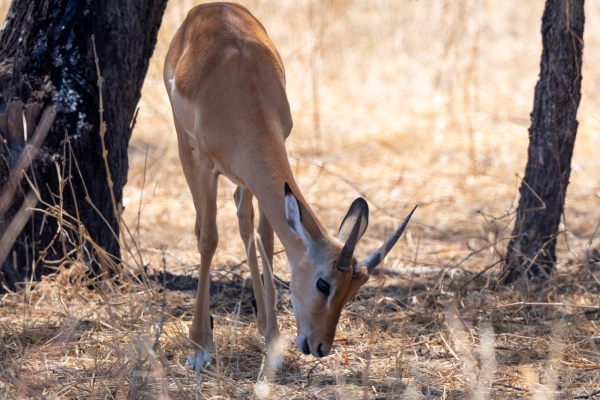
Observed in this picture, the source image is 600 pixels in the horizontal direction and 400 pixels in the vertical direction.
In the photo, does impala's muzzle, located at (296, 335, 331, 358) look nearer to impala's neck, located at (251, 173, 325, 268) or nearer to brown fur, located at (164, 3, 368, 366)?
brown fur, located at (164, 3, 368, 366)

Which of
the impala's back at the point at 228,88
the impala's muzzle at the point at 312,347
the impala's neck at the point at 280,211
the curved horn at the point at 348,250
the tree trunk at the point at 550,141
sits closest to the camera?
the curved horn at the point at 348,250

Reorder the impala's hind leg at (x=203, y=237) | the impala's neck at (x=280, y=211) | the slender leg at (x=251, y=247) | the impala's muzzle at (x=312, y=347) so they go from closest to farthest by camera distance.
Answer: the impala's muzzle at (x=312, y=347) < the impala's neck at (x=280, y=211) < the impala's hind leg at (x=203, y=237) < the slender leg at (x=251, y=247)

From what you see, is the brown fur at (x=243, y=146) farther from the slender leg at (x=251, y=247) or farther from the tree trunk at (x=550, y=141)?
the tree trunk at (x=550, y=141)

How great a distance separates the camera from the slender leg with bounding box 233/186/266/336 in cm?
481

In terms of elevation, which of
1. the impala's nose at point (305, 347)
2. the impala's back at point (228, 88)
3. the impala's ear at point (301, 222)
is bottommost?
the impala's nose at point (305, 347)

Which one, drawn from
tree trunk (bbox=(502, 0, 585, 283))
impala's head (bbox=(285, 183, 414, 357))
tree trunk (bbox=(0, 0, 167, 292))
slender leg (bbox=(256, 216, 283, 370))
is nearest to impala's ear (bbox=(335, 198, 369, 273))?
impala's head (bbox=(285, 183, 414, 357))

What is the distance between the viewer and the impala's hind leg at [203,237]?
4.46m

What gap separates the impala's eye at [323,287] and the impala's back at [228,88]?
74cm

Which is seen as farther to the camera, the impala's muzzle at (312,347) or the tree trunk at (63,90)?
the tree trunk at (63,90)

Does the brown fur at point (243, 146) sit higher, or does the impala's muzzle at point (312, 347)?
the brown fur at point (243, 146)

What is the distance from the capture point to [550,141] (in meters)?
5.59

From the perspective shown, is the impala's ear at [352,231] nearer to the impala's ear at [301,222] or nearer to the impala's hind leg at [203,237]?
the impala's ear at [301,222]

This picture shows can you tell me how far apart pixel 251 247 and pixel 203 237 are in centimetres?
43

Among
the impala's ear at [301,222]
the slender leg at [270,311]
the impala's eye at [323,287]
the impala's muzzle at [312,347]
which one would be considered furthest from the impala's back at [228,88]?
the impala's muzzle at [312,347]
